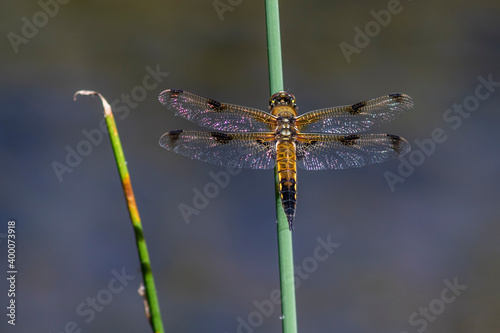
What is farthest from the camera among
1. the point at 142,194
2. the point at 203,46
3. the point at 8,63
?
the point at 203,46

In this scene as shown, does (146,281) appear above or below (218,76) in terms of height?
below

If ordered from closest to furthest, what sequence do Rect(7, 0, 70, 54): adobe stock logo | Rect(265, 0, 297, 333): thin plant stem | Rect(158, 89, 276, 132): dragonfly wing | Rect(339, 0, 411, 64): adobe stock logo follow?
Rect(265, 0, 297, 333): thin plant stem
Rect(158, 89, 276, 132): dragonfly wing
Rect(7, 0, 70, 54): adobe stock logo
Rect(339, 0, 411, 64): adobe stock logo

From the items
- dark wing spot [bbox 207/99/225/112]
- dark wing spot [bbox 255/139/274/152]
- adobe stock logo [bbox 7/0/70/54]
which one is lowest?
dark wing spot [bbox 255/139/274/152]

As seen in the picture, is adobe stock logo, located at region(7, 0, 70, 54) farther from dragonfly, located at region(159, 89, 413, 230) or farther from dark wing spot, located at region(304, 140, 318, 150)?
dark wing spot, located at region(304, 140, 318, 150)

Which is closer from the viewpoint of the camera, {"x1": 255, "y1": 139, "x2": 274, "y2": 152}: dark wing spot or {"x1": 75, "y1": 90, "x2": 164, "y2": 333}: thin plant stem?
{"x1": 75, "y1": 90, "x2": 164, "y2": 333}: thin plant stem

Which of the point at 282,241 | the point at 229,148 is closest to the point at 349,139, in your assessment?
the point at 229,148

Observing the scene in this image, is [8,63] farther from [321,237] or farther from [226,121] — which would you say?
[226,121]

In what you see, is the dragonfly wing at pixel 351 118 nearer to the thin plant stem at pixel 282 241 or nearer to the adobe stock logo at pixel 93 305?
the thin plant stem at pixel 282 241

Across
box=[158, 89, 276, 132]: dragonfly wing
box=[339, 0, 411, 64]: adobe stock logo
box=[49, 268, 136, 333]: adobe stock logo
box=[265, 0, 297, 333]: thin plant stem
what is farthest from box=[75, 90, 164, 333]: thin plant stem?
box=[339, 0, 411, 64]: adobe stock logo

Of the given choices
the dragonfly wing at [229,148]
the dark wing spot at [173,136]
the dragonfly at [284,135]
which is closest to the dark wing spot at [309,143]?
the dragonfly at [284,135]

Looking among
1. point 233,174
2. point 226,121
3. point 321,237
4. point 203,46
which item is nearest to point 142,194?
point 233,174
